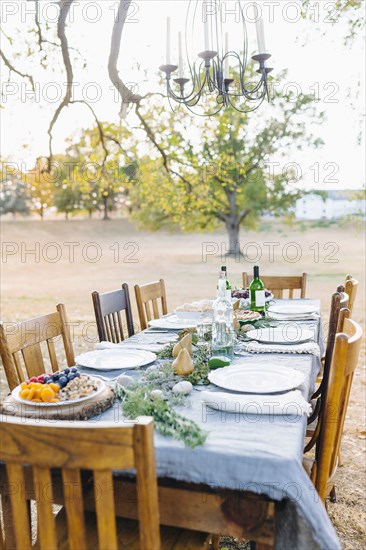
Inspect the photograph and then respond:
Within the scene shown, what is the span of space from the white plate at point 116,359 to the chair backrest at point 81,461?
81 centimetres

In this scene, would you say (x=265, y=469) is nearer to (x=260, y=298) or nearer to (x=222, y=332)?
(x=222, y=332)

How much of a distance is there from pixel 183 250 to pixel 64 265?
16.7 feet

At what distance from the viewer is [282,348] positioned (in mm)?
1902

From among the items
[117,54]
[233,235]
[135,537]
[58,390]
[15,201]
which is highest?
[117,54]

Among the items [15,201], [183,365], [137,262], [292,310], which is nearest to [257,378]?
[183,365]

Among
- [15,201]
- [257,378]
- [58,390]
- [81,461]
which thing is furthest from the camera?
[15,201]

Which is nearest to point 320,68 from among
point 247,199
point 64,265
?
point 247,199

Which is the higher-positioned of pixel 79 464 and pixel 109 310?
pixel 79 464

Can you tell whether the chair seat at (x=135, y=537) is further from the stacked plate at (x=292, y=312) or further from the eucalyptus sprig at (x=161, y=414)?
the stacked plate at (x=292, y=312)

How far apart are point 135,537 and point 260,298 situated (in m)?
1.59

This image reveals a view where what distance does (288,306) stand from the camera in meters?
2.85

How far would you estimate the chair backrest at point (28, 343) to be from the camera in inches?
67.2

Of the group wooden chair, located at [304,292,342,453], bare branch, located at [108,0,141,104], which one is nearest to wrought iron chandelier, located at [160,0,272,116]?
bare branch, located at [108,0,141,104]

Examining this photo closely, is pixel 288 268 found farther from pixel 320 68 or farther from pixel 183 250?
pixel 320 68
